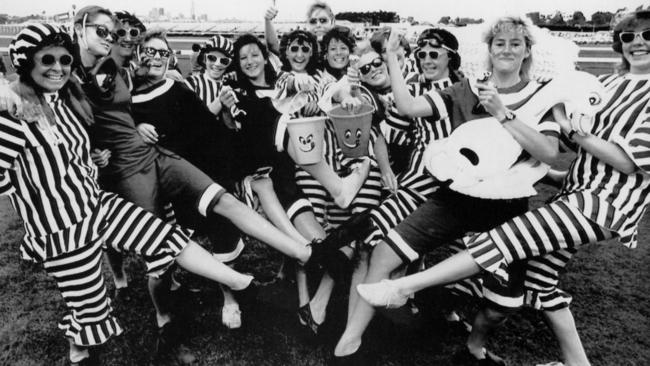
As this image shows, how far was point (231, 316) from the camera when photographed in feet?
11.6

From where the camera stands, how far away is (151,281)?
3.23 meters

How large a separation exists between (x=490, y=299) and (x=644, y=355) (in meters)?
1.27

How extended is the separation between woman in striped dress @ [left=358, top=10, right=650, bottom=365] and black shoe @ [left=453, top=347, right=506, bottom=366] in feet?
2.49

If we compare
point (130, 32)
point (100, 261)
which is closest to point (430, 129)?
point (100, 261)

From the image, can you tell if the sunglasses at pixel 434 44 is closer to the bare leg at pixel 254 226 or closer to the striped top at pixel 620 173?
the striped top at pixel 620 173

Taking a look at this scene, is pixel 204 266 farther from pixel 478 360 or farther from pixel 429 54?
pixel 429 54

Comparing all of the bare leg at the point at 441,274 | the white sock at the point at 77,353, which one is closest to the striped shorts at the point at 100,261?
the white sock at the point at 77,353

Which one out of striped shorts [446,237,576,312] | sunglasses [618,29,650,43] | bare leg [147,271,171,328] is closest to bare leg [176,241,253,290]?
bare leg [147,271,171,328]

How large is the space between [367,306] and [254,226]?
0.92 meters

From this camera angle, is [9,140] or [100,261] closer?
[9,140]

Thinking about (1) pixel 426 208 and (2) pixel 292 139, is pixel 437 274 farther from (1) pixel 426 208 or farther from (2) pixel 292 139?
(2) pixel 292 139

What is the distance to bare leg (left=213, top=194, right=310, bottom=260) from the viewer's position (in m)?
3.15

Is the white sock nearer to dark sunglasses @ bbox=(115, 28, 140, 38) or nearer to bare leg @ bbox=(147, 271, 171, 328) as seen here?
bare leg @ bbox=(147, 271, 171, 328)

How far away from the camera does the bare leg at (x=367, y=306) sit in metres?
2.85
